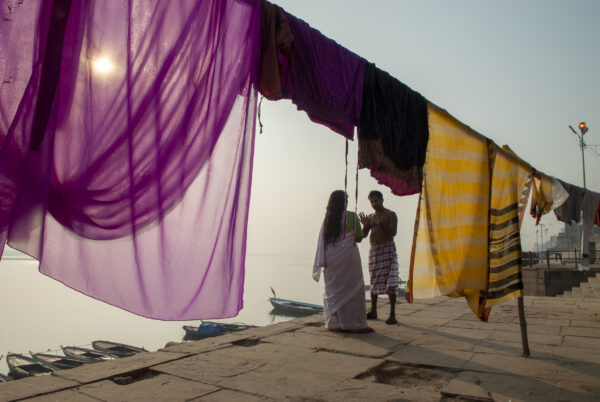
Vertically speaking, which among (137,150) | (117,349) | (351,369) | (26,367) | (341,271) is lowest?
(26,367)

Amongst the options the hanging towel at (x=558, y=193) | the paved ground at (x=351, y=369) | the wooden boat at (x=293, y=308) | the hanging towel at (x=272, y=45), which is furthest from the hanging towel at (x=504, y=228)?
the wooden boat at (x=293, y=308)

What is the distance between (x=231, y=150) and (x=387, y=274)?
392 centimetres

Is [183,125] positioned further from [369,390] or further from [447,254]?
[447,254]

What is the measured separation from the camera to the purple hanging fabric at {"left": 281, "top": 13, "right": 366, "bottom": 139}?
2.85m

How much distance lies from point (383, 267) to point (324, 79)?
3.40 metres

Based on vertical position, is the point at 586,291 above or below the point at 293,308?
above

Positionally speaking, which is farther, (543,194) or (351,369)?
(543,194)

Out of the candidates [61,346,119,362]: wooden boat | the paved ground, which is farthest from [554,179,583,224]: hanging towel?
[61,346,119,362]: wooden boat

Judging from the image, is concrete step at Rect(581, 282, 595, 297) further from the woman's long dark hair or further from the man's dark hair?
the woman's long dark hair

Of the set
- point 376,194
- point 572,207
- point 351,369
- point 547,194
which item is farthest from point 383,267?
point 572,207

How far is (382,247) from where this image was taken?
579cm

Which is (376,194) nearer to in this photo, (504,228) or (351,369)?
(504,228)

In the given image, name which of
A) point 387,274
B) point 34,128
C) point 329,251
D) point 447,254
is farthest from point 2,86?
point 387,274

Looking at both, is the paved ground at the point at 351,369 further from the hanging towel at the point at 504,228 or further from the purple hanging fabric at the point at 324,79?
the purple hanging fabric at the point at 324,79
